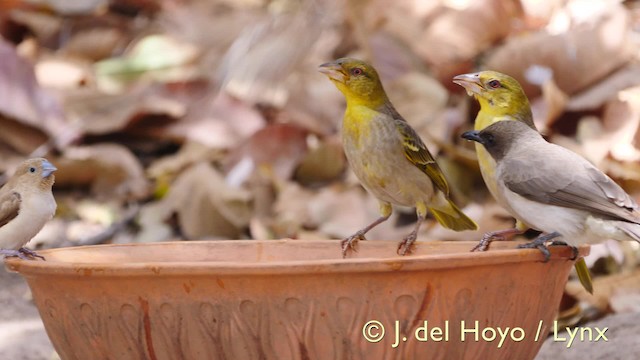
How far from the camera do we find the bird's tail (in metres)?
3.52

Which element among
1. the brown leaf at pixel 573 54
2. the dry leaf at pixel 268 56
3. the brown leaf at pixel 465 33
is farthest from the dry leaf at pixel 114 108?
the brown leaf at pixel 573 54

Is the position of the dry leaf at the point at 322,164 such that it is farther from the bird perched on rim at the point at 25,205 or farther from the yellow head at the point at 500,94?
the bird perched on rim at the point at 25,205

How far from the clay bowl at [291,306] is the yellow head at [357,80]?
3.71 feet

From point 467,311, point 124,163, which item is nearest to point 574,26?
point 124,163

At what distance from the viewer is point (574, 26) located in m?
5.93

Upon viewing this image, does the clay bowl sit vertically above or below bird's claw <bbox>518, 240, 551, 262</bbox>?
below

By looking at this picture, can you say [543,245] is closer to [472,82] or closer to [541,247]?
[541,247]

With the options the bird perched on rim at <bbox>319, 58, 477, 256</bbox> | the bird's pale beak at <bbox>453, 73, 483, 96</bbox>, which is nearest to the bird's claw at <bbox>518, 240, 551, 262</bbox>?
the bird perched on rim at <bbox>319, 58, 477, 256</bbox>

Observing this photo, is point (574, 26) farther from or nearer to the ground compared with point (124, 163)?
farther from the ground

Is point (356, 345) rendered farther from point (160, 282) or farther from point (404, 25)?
point (404, 25)

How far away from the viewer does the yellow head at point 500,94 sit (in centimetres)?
347

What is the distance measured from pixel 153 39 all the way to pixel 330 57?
1278mm

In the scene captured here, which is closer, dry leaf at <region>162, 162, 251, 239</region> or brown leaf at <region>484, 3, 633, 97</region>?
dry leaf at <region>162, 162, 251, 239</region>

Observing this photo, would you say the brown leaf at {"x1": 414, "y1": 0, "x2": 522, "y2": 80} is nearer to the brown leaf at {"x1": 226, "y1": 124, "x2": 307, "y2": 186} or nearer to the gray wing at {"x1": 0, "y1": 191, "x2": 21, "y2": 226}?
the brown leaf at {"x1": 226, "y1": 124, "x2": 307, "y2": 186}
